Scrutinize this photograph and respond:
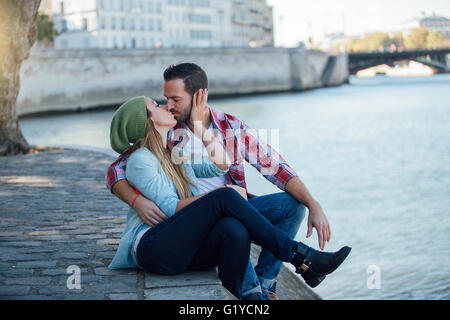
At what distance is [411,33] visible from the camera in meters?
102

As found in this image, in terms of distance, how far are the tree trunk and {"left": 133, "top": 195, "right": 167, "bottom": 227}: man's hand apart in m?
7.06

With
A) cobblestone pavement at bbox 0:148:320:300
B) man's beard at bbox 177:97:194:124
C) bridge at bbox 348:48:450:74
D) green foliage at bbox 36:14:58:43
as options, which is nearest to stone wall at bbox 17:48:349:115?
green foliage at bbox 36:14:58:43

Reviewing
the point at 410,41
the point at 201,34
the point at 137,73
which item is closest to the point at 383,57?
the point at 201,34

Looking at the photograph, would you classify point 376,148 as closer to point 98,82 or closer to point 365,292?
point 365,292

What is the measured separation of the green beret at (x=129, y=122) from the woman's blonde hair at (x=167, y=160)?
0.05 meters

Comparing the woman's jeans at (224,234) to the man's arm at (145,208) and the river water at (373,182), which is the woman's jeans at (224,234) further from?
the river water at (373,182)

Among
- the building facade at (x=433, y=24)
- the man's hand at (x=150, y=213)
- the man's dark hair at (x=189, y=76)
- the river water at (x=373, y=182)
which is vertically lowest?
the river water at (x=373, y=182)

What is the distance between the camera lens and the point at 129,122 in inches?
123

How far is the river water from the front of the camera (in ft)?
23.8

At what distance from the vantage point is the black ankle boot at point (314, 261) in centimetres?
304

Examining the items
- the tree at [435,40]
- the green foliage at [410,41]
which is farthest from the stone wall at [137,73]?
the tree at [435,40]

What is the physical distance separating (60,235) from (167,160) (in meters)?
1.67

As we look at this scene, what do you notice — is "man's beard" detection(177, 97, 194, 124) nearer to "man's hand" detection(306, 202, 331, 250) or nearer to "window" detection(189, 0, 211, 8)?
"man's hand" detection(306, 202, 331, 250)
